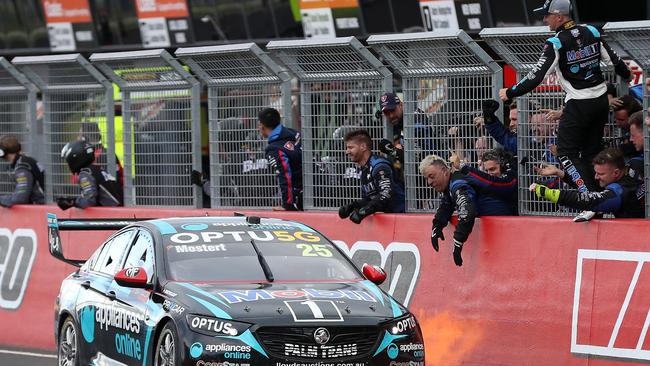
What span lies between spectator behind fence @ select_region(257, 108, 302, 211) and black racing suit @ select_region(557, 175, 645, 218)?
387 cm

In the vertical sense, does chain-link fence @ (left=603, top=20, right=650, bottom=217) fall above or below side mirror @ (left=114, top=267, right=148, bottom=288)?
above

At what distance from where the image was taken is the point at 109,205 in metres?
17.2

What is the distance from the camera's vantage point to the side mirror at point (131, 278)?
1059cm

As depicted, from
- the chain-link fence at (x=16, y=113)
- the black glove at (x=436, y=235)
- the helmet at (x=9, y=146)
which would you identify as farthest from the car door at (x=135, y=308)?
the chain-link fence at (x=16, y=113)

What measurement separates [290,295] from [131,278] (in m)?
1.20

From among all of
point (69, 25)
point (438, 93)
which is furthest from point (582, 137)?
point (69, 25)

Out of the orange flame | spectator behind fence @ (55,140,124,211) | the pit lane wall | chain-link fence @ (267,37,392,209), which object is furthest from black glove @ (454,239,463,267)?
spectator behind fence @ (55,140,124,211)

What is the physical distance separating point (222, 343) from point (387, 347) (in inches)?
42.9

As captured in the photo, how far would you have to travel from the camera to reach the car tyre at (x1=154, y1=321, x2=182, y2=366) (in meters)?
9.84

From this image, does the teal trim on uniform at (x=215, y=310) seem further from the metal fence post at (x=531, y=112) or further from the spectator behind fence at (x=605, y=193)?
the metal fence post at (x=531, y=112)

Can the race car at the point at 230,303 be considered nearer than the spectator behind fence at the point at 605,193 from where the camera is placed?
Yes

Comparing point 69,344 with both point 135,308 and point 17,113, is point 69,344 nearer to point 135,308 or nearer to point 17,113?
point 135,308

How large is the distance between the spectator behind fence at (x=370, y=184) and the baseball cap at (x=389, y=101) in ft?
1.08

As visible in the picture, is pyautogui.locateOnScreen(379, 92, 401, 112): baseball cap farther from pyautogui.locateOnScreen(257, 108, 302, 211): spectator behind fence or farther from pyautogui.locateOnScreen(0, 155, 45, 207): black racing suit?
pyautogui.locateOnScreen(0, 155, 45, 207): black racing suit
